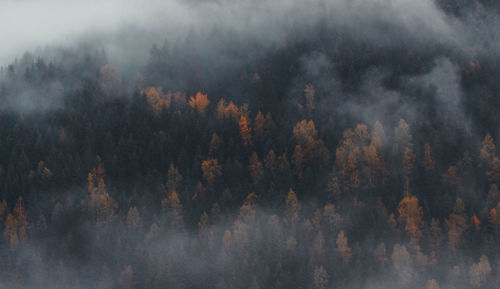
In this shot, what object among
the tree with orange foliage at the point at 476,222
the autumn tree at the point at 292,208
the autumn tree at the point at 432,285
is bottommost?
the autumn tree at the point at 432,285

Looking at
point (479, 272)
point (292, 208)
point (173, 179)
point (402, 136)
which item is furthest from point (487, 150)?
point (173, 179)

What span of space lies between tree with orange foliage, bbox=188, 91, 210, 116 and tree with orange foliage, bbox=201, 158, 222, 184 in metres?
27.0

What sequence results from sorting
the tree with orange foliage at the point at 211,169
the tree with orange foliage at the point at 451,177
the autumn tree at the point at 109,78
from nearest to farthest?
the tree with orange foliage at the point at 451,177 < the tree with orange foliage at the point at 211,169 < the autumn tree at the point at 109,78

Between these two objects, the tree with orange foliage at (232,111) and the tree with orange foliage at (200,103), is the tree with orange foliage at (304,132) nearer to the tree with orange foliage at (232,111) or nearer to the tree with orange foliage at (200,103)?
the tree with orange foliage at (232,111)

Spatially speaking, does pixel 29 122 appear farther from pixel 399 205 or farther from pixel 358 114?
pixel 399 205

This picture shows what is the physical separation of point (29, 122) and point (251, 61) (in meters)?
75.4

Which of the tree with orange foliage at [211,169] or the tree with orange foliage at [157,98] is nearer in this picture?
the tree with orange foliage at [211,169]

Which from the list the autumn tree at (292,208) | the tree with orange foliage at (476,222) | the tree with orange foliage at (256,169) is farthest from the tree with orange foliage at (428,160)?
the tree with orange foliage at (256,169)

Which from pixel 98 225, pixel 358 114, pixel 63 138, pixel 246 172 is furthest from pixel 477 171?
pixel 63 138

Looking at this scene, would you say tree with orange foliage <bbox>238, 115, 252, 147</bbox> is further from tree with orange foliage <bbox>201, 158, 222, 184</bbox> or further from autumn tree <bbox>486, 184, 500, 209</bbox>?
autumn tree <bbox>486, 184, 500, 209</bbox>

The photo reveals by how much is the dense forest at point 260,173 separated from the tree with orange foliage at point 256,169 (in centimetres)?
68

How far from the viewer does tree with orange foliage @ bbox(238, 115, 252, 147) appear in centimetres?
14350

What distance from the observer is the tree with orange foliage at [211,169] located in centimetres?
12900

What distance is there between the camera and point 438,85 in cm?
16525
